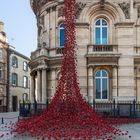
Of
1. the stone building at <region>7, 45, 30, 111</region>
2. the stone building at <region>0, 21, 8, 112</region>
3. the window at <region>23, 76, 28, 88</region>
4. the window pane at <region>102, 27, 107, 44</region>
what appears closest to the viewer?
the window pane at <region>102, 27, 107, 44</region>

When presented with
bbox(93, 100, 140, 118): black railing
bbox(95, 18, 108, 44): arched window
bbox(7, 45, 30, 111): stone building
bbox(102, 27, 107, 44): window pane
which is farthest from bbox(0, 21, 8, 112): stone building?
bbox(93, 100, 140, 118): black railing

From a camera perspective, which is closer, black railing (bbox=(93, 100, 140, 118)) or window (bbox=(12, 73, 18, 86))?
black railing (bbox=(93, 100, 140, 118))

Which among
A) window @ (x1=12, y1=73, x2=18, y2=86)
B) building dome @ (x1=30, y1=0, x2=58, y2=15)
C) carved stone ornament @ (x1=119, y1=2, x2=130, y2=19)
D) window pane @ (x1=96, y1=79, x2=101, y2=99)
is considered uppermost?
building dome @ (x1=30, y1=0, x2=58, y2=15)

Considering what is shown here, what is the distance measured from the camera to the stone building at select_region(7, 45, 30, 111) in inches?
1992

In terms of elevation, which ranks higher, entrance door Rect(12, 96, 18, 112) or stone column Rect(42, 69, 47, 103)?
stone column Rect(42, 69, 47, 103)

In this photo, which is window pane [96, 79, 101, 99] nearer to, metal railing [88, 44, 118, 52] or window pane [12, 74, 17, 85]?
metal railing [88, 44, 118, 52]

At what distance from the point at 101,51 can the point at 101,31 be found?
209cm

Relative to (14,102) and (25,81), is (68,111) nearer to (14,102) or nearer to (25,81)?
(14,102)

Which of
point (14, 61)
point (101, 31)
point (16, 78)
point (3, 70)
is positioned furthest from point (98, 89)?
point (16, 78)

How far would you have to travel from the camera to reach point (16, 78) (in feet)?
176

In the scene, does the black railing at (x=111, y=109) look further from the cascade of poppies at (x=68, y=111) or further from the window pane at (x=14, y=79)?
the window pane at (x=14, y=79)

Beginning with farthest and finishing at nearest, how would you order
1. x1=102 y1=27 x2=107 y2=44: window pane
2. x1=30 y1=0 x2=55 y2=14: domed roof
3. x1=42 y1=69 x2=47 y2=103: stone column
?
x1=30 y1=0 x2=55 y2=14: domed roof → x1=42 y1=69 x2=47 y2=103: stone column → x1=102 y1=27 x2=107 y2=44: window pane

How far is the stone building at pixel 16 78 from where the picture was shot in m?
50.6

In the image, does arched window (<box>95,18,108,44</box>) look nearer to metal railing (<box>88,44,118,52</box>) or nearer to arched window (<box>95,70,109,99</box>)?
metal railing (<box>88,44,118,52</box>)
